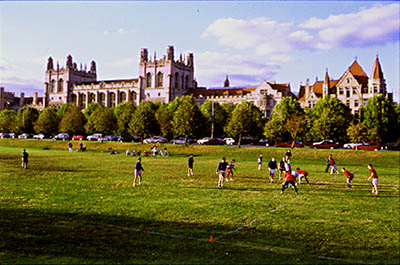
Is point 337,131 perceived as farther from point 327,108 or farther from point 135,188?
point 135,188

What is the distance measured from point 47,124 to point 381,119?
299ft

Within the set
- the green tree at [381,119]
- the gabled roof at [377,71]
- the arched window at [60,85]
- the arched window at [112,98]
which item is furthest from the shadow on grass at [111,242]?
the arched window at [60,85]

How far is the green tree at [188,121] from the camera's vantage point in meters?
81.6

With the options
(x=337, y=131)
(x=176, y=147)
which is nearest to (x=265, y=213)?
(x=176, y=147)

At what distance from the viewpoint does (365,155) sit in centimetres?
5519

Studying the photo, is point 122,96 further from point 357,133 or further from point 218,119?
point 357,133

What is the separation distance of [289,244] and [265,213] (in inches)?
184

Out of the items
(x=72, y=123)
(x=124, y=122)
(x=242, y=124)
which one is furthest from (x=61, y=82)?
(x=242, y=124)

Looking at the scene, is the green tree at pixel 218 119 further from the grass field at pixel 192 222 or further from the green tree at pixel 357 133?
the grass field at pixel 192 222

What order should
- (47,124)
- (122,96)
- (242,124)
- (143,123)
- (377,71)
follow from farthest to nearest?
1. (122,96)
2. (47,124)
3. (377,71)
4. (143,123)
5. (242,124)

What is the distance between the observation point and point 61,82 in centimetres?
17838

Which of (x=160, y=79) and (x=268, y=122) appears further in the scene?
(x=160, y=79)

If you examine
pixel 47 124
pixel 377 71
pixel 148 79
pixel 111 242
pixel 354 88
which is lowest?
pixel 111 242

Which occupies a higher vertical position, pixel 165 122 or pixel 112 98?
pixel 112 98
